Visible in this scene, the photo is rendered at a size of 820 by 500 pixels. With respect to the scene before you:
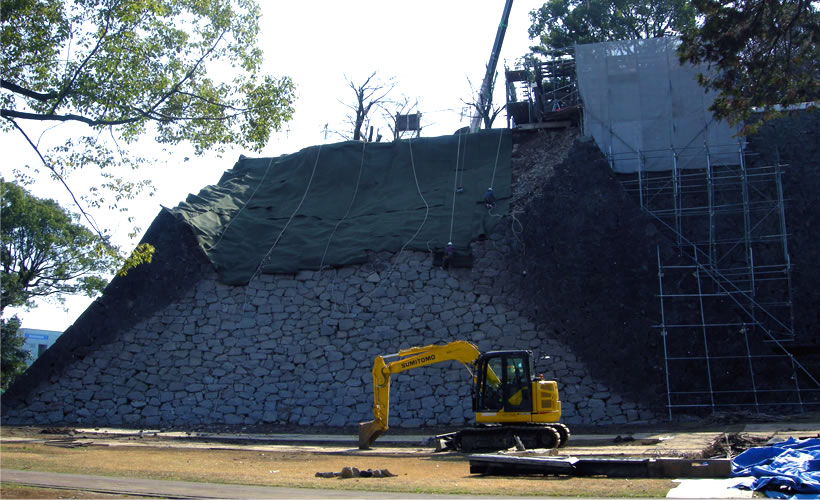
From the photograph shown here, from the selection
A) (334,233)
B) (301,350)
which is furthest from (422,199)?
(301,350)

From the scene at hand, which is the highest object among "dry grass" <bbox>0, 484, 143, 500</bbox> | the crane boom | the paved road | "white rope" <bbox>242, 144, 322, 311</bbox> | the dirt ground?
the crane boom

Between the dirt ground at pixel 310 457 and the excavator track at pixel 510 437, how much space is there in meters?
0.32

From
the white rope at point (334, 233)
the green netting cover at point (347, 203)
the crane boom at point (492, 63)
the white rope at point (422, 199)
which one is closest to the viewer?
the white rope at point (334, 233)

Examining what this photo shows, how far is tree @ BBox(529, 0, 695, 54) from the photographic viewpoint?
30734 millimetres

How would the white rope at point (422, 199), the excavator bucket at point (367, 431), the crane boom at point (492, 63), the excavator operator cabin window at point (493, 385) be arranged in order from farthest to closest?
the crane boom at point (492, 63) < the white rope at point (422, 199) < the excavator bucket at point (367, 431) < the excavator operator cabin window at point (493, 385)

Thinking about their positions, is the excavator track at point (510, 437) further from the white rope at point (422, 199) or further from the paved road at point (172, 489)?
the white rope at point (422, 199)

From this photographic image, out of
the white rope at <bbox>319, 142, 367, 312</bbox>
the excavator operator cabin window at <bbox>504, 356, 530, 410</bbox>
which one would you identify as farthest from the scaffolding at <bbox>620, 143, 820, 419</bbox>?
the white rope at <bbox>319, 142, 367, 312</bbox>

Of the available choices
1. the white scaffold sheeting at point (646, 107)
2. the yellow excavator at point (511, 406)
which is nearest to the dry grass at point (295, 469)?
the yellow excavator at point (511, 406)

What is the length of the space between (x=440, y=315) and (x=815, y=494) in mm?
13554

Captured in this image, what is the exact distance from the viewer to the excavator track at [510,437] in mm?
13555

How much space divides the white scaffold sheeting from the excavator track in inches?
432

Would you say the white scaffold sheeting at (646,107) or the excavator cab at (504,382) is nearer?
the excavator cab at (504,382)

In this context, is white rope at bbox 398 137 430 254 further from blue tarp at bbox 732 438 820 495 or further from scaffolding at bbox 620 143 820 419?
blue tarp at bbox 732 438 820 495

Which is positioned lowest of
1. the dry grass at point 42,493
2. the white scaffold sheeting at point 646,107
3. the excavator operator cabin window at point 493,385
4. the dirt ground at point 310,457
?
the dirt ground at point 310,457
